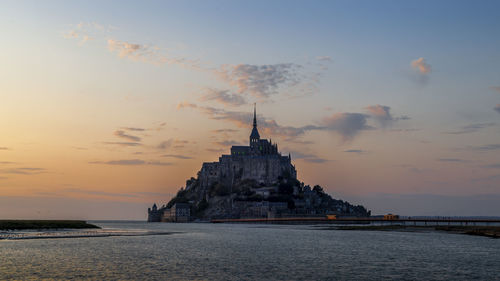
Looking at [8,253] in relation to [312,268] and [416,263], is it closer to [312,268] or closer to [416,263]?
[312,268]

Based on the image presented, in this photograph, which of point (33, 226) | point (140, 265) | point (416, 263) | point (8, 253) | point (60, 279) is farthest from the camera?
point (33, 226)

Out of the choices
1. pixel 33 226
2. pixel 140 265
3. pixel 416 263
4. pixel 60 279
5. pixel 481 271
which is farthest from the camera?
pixel 33 226

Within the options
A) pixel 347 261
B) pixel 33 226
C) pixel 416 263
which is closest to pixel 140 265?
pixel 347 261

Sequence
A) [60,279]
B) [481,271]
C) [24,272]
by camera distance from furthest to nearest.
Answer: [481,271], [24,272], [60,279]

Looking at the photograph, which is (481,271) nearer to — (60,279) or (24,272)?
(60,279)

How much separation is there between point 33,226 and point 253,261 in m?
87.3

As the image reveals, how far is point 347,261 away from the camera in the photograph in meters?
56.3

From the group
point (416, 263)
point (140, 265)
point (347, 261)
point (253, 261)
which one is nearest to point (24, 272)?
point (140, 265)

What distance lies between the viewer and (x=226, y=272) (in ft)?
150

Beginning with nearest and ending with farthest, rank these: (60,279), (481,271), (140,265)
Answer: (60,279)
(481,271)
(140,265)

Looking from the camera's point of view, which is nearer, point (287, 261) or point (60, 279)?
point (60, 279)

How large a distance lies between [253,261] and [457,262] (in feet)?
74.8

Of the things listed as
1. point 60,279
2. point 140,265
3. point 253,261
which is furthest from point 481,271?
point 60,279

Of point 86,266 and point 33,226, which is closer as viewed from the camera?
point 86,266
